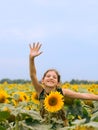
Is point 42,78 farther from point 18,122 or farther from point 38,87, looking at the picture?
point 18,122

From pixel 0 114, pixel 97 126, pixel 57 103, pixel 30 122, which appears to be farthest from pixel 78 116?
pixel 97 126

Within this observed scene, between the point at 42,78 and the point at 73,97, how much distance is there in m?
0.31

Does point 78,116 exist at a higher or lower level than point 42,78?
lower

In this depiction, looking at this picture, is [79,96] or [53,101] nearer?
[53,101]

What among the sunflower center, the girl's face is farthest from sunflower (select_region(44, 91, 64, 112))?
the girl's face

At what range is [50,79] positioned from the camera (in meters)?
3.74

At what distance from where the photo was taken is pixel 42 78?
154 inches

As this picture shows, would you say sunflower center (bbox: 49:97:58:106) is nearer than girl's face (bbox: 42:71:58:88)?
Yes

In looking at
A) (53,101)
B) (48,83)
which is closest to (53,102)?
(53,101)

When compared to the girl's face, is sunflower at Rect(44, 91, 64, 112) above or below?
below

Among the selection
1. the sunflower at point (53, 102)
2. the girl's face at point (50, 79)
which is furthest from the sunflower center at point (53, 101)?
the girl's face at point (50, 79)

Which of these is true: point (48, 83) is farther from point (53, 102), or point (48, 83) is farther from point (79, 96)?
point (53, 102)

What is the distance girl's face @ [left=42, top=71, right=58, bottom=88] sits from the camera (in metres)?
3.71

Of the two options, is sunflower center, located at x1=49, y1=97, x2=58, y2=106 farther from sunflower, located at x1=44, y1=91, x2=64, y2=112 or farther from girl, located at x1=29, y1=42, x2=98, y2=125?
girl, located at x1=29, y1=42, x2=98, y2=125
